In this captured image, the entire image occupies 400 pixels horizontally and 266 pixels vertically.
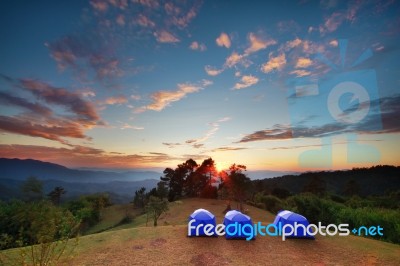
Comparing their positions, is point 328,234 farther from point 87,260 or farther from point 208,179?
point 208,179

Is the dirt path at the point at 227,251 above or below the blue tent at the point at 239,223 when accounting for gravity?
below

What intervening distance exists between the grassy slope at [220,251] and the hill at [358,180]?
81.4 metres

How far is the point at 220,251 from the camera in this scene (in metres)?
22.9

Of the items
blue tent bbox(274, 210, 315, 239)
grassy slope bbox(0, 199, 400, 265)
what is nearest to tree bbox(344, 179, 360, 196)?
grassy slope bbox(0, 199, 400, 265)

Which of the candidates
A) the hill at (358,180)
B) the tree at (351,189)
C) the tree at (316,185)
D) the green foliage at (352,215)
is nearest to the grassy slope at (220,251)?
the green foliage at (352,215)

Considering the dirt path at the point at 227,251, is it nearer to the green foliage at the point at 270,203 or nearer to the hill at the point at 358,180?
the green foliage at the point at 270,203

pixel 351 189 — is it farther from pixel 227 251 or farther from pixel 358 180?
pixel 227 251

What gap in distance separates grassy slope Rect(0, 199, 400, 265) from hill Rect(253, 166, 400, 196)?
81.4m

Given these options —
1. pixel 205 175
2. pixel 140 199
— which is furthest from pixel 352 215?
pixel 140 199

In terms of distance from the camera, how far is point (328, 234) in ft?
96.2

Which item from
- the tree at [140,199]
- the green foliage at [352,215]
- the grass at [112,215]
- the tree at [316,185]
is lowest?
the grass at [112,215]

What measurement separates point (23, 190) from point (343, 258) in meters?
76.9

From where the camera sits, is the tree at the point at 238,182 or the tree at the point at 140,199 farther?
the tree at the point at 140,199

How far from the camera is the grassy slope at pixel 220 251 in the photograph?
20688 mm
